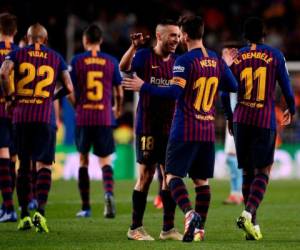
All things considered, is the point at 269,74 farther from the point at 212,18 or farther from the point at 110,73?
the point at 212,18

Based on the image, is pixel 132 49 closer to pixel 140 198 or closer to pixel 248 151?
pixel 140 198

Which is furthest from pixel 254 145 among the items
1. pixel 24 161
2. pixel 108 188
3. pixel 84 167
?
pixel 84 167

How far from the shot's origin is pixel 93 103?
13.0 meters

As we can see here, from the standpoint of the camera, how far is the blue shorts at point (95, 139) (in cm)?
1297

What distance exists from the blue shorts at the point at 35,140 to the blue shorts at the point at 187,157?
5.82ft

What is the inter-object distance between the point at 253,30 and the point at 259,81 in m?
0.49

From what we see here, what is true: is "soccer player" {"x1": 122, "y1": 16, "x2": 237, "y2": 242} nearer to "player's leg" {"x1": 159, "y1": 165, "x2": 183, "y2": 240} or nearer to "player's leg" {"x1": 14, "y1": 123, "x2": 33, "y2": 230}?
"player's leg" {"x1": 159, "y1": 165, "x2": 183, "y2": 240}

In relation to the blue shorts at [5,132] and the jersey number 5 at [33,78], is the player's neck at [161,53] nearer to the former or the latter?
the jersey number 5 at [33,78]

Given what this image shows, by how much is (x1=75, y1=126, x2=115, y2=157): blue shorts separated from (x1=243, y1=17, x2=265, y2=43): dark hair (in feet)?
11.5

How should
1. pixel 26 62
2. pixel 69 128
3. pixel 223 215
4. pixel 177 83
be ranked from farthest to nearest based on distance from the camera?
pixel 69 128
pixel 223 215
pixel 26 62
pixel 177 83

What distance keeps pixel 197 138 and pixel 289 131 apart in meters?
12.8

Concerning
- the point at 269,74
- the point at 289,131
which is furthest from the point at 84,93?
the point at 289,131

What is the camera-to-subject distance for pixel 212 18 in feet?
88.0

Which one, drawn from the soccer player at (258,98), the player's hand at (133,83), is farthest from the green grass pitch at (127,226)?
the player's hand at (133,83)
